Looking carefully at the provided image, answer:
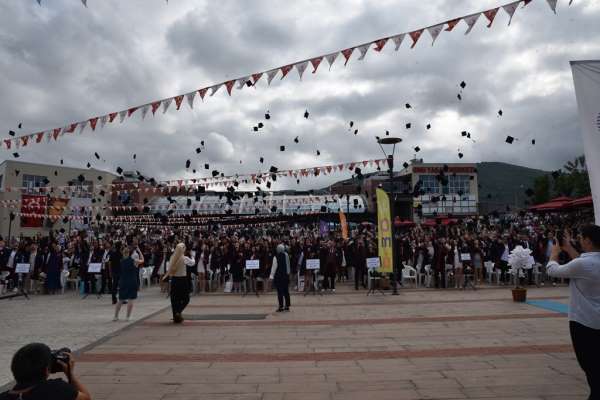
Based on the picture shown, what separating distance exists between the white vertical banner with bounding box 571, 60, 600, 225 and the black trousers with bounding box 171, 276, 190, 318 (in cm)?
839

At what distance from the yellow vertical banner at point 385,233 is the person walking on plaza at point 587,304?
10484mm

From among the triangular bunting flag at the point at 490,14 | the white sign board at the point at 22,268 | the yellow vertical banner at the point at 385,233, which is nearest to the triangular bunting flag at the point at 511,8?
the triangular bunting flag at the point at 490,14

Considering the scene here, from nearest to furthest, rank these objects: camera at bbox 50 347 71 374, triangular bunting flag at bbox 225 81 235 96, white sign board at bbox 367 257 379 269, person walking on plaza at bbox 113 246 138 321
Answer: camera at bbox 50 347 71 374, person walking on plaza at bbox 113 246 138 321, triangular bunting flag at bbox 225 81 235 96, white sign board at bbox 367 257 379 269

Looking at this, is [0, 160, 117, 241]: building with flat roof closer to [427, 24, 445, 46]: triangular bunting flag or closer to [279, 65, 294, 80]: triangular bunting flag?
[279, 65, 294, 80]: triangular bunting flag

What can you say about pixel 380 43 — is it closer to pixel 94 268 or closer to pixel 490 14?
pixel 490 14

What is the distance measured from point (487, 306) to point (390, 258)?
11.7ft

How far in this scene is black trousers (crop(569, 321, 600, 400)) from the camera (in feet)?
12.6

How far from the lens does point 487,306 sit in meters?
11.9

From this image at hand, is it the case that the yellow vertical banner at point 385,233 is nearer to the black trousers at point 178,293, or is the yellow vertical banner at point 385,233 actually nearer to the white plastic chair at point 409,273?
the white plastic chair at point 409,273

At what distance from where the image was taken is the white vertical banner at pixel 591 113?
4293mm

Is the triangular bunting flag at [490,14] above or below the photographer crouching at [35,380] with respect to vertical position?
above

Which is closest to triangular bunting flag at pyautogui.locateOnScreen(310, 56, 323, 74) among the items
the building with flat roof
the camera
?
the camera

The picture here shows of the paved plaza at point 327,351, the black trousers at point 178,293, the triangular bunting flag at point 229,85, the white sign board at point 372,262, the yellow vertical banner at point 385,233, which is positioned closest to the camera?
the paved plaza at point 327,351

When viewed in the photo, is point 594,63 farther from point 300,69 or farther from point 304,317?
point 304,317
